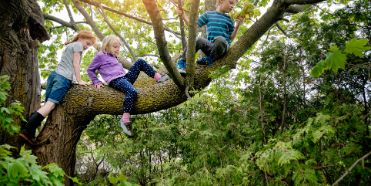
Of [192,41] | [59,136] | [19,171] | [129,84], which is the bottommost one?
[19,171]

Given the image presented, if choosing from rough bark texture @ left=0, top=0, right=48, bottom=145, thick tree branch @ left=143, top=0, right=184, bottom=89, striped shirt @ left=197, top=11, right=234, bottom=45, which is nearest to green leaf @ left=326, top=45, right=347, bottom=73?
thick tree branch @ left=143, top=0, right=184, bottom=89

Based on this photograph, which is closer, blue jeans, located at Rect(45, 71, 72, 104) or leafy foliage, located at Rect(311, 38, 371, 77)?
leafy foliage, located at Rect(311, 38, 371, 77)

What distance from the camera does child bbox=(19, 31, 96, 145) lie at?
15.4 feet

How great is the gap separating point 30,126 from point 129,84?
4.78 feet

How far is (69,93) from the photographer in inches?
195

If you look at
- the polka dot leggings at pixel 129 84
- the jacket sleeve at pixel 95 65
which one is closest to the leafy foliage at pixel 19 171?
the polka dot leggings at pixel 129 84

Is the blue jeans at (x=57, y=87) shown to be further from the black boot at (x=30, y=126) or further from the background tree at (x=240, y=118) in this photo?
the black boot at (x=30, y=126)

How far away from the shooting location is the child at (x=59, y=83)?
4.68 meters

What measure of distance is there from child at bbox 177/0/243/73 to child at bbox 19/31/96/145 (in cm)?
152

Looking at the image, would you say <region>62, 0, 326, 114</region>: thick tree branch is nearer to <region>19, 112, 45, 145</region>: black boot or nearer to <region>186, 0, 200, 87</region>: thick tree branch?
<region>186, 0, 200, 87</region>: thick tree branch

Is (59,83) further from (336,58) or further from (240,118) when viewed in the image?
(336,58)

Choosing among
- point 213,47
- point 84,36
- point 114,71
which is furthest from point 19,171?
point 84,36

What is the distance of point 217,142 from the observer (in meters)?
3.51

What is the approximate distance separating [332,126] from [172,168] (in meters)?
2.09
